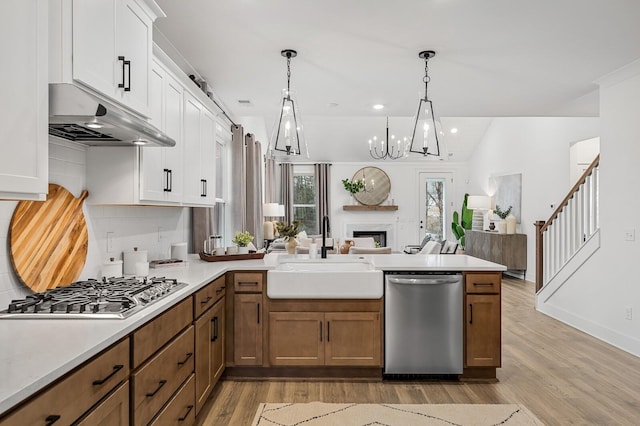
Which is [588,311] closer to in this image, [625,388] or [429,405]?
[625,388]

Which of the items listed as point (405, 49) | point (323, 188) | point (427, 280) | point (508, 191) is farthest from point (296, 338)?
point (323, 188)

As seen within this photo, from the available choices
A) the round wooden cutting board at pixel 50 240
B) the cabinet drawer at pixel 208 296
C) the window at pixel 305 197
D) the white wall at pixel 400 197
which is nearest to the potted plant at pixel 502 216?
the white wall at pixel 400 197

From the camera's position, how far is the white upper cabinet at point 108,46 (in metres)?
1.65

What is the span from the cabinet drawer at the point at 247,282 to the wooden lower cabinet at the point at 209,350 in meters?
0.16

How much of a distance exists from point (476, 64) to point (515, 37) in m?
0.60

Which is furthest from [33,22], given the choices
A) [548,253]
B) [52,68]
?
[548,253]

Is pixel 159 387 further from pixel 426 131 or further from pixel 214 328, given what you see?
pixel 426 131

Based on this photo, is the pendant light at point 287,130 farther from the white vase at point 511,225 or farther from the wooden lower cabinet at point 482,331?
the white vase at point 511,225

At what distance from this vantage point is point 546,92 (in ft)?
15.4

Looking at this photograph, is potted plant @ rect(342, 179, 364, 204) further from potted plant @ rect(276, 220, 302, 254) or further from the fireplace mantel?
potted plant @ rect(276, 220, 302, 254)

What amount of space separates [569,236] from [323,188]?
638 centimetres

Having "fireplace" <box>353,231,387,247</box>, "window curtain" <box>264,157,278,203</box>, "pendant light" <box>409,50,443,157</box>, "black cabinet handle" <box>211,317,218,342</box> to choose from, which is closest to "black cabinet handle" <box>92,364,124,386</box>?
"black cabinet handle" <box>211,317,218,342</box>

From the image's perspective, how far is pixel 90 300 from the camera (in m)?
1.86

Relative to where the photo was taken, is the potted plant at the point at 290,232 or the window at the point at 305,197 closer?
the potted plant at the point at 290,232
